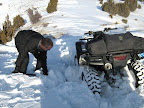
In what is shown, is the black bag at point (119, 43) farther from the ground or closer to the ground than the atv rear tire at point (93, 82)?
farther from the ground

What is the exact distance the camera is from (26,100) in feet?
6.93

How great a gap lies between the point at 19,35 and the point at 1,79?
1.12 metres

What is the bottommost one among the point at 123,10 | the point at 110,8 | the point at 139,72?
the point at 139,72

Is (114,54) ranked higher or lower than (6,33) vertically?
higher

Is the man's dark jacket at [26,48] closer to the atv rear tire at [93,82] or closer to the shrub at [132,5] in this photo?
the atv rear tire at [93,82]

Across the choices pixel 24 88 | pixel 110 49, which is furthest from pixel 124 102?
pixel 24 88

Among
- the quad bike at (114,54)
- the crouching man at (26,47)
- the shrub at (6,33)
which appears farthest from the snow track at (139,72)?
the shrub at (6,33)

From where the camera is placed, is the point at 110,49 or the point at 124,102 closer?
the point at 124,102

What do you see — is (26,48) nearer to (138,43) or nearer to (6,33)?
(138,43)

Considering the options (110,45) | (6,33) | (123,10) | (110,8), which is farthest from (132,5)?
(110,45)

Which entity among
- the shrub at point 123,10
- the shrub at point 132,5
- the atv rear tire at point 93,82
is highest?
the shrub at point 132,5

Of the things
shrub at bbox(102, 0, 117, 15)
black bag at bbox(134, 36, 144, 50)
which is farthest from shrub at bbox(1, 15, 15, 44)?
shrub at bbox(102, 0, 117, 15)

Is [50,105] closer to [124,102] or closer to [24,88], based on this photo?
[24,88]

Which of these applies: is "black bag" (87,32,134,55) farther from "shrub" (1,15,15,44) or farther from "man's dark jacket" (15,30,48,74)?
"shrub" (1,15,15,44)
